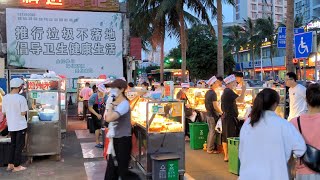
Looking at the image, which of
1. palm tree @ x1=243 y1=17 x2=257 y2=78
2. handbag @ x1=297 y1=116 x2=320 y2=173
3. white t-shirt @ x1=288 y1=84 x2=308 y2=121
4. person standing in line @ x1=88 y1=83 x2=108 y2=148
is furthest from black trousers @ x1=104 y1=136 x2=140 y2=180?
palm tree @ x1=243 y1=17 x2=257 y2=78

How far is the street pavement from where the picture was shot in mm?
6750

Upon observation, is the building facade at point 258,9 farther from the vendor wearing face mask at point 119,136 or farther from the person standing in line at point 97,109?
the vendor wearing face mask at point 119,136

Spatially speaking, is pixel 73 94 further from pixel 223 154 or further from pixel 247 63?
pixel 247 63

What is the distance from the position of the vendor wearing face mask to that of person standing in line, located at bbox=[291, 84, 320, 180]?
248 cm

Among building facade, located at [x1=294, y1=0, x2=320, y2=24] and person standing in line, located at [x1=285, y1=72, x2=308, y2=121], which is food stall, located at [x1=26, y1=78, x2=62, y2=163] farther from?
building facade, located at [x1=294, y1=0, x2=320, y2=24]

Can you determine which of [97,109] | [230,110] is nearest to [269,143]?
[230,110]

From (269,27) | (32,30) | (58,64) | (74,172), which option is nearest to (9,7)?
(32,30)

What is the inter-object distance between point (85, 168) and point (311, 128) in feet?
16.9

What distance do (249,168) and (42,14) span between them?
19697mm

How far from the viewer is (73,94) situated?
870 inches

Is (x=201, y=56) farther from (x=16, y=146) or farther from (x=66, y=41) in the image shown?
(x=16, y=146)

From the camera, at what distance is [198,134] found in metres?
9.23

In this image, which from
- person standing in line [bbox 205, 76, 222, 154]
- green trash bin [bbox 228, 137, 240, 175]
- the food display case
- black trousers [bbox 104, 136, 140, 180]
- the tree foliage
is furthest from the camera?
the tree foliage

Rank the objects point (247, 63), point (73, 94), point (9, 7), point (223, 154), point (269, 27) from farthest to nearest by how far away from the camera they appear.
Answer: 1. point (247, 63)
2. point (269, 27)
3. point (73, 94)
4. point (9, 7)
5. point (223, 154)
